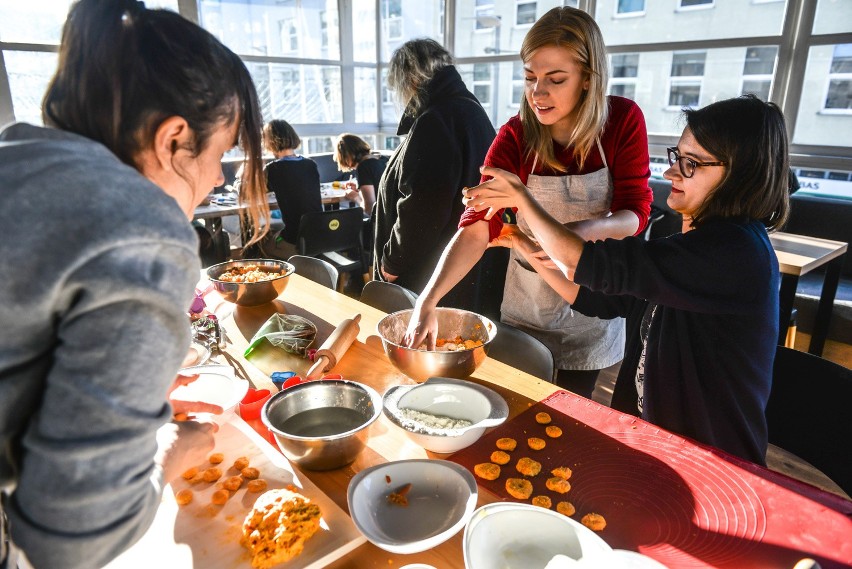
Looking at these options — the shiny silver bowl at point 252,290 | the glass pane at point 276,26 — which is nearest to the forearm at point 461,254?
the shiny silver bowl at point 252,290

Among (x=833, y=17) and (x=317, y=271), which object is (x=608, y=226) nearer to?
(x=317, y=271)

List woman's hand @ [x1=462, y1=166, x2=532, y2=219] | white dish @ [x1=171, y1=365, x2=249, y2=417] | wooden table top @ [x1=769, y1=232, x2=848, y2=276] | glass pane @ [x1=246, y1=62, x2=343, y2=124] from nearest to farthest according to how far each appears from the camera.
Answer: white dish @ [x1=171, y1=365, x2=249, y2=417]
woman's hand @ [x1=462, y1=166, x2=532, y2=219]
wooden table top @ [x1=769, y1=232, x2=848, y2=276]
glass pane @ [x1=246, y1=62, x2=343, y2=124]

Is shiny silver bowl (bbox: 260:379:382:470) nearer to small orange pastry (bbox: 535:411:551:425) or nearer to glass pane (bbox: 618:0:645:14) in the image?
small orange pastry (bbox: 535:411:551:425)

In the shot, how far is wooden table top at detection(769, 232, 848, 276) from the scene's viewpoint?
2.73 meters

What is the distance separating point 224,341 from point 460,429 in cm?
88

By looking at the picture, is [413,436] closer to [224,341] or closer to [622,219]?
[224,341]

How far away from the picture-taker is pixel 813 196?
400 centimetres

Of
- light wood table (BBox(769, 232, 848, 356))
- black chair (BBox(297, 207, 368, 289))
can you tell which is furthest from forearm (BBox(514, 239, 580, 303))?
black chair (BBox(297, 207, 368, 289))

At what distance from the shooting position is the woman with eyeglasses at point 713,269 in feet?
3.83

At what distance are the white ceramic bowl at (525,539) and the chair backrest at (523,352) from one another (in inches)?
28.6

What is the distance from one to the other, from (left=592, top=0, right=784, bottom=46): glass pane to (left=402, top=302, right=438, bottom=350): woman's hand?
446 cm

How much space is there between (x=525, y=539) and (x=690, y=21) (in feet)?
17.7

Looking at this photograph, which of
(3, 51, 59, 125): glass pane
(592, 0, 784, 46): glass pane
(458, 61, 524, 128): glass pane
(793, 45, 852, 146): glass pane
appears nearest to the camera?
(793, 45, 852, 146): glass pane

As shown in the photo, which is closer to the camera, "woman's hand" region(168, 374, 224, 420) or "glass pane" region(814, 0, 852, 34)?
"woman's hand" region(168, 374, 224, 420)
